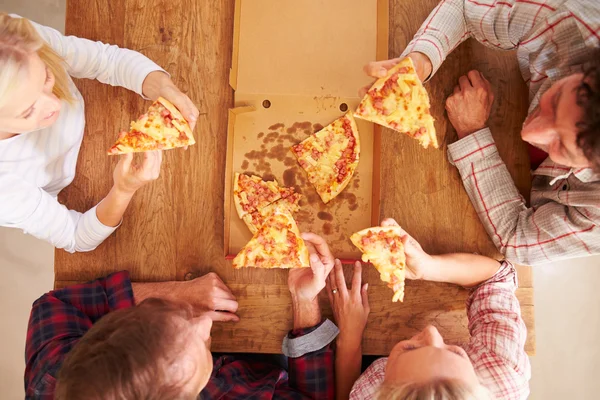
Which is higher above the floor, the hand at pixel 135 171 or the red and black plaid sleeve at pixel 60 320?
the hand at pixel 135 171

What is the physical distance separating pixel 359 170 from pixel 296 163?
30cm

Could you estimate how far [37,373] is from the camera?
5.00 feet

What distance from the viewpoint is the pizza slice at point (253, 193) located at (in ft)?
6.46

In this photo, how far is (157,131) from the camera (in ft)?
5.77

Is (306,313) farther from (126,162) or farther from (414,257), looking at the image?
(126,162)

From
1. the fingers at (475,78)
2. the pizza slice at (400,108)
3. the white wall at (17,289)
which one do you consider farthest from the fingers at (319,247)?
the white wall at (17,289)

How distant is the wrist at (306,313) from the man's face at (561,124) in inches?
41.8

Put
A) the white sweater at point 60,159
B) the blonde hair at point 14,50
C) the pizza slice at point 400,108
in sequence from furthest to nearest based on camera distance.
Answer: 1. the pizza slice at point 400,108
2. the white sweater at point 60,159
3. the blonde hair at point 14,50

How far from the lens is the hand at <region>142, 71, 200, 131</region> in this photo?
1.77 metres

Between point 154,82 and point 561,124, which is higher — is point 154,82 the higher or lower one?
the higher one

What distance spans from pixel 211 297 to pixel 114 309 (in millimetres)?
417

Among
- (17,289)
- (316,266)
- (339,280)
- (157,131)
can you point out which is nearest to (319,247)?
(316,266)

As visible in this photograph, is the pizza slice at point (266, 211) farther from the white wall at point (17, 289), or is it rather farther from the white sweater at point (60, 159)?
the white wall at point (17, 289)

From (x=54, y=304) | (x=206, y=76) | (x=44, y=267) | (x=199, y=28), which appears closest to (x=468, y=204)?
(x=206, y=76)
